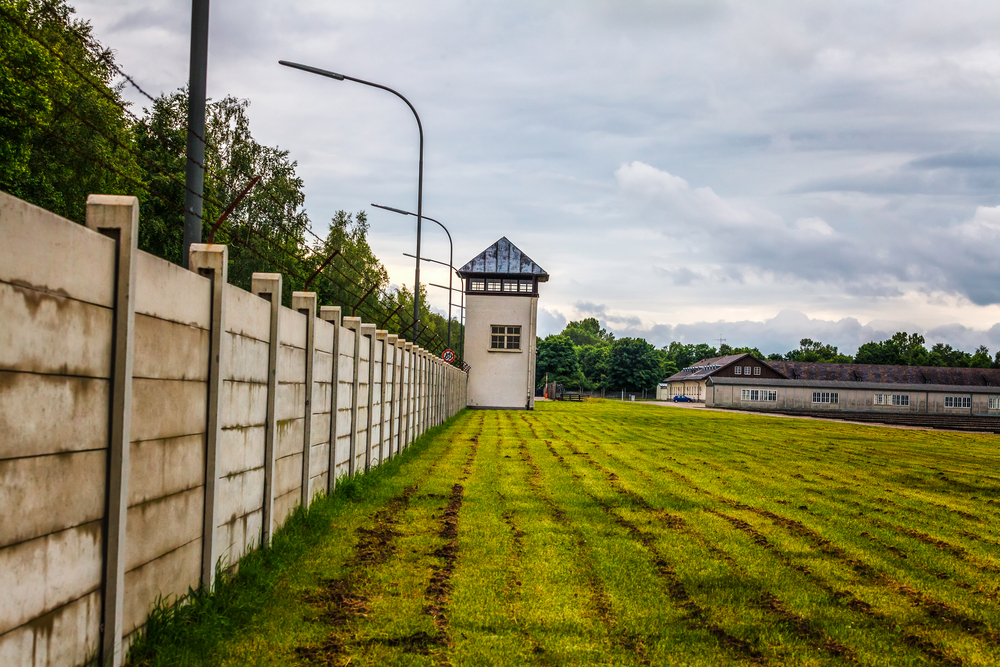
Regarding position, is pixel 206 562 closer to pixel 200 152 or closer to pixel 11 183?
pixel 200 152

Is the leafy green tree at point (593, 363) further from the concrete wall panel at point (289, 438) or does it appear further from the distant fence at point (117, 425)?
the distant fence at point (117, 425)

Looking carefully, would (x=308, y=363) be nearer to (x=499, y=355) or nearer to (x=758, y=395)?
(x=499, y=355)

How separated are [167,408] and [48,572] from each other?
1.30 metres

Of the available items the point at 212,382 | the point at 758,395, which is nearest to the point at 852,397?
the point at 758,395

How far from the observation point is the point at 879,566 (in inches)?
278

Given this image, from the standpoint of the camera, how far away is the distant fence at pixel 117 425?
306cm

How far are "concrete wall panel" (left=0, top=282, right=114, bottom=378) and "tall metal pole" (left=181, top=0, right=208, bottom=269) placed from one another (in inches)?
105

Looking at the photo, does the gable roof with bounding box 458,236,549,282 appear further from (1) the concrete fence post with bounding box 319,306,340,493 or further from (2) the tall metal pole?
(2) the tall metal pole

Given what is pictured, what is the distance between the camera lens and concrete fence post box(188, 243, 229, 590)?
16.7ft

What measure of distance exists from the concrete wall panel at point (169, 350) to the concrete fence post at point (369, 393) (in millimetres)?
6020

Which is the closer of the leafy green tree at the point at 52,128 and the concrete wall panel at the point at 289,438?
the concrete wall panel at the point at 289,438

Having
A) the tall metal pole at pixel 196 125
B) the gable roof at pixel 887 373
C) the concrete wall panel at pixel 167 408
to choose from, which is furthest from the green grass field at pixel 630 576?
the gable roof at pixel 887 373

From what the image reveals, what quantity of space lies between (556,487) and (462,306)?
31709mm

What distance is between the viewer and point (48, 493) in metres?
3.23
